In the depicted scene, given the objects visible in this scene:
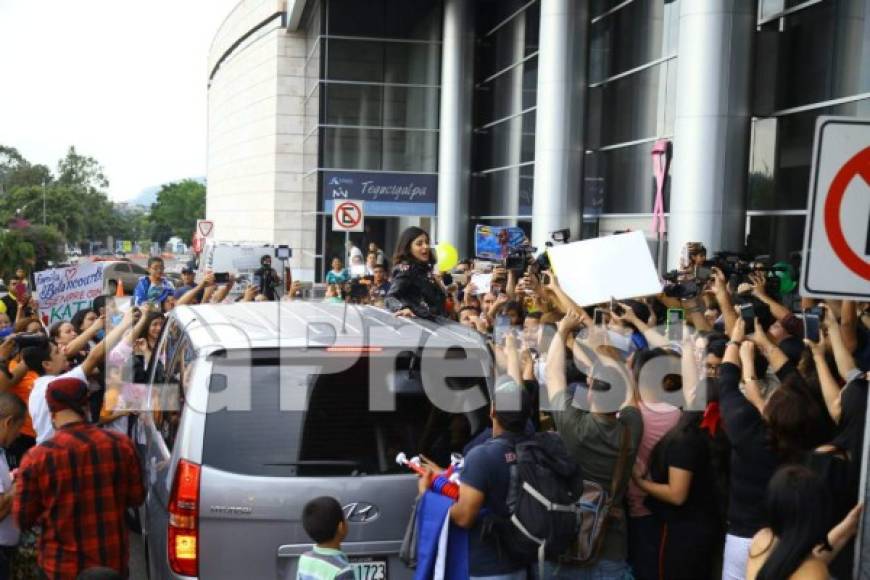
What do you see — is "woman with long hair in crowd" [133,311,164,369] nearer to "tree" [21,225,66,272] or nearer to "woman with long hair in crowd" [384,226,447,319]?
"woman with long hair in crowd" [384,226,447,319]

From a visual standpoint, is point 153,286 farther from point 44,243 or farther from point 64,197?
point 64,197

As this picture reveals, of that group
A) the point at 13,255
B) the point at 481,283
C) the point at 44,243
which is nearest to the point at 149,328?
the point at 481,283

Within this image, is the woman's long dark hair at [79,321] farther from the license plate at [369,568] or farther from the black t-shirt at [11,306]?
the license plate at [369,568]

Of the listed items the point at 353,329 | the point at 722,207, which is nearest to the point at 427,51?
the point at 722,207

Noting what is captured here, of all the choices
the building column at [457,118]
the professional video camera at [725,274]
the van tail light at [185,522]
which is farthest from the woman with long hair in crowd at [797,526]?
the building column at [457,118]

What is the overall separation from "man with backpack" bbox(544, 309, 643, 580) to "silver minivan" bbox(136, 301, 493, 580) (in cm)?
52

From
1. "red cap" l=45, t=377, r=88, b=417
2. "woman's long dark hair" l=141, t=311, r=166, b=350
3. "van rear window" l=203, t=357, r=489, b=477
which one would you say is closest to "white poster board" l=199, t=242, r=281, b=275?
"woman's long dark hair" l=141, t=311, r=166, b=350

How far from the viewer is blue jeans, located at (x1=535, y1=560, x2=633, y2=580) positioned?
495 centimetres

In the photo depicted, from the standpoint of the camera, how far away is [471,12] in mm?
29906

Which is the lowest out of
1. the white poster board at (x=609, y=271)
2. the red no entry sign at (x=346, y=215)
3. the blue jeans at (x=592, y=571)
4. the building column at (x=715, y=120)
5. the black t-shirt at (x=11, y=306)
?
the blue jeans at (x=592, y=571)

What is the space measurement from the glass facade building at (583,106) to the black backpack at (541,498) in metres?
9.82

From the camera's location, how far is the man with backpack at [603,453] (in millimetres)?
4859

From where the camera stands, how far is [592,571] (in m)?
4.98

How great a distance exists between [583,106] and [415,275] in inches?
554
